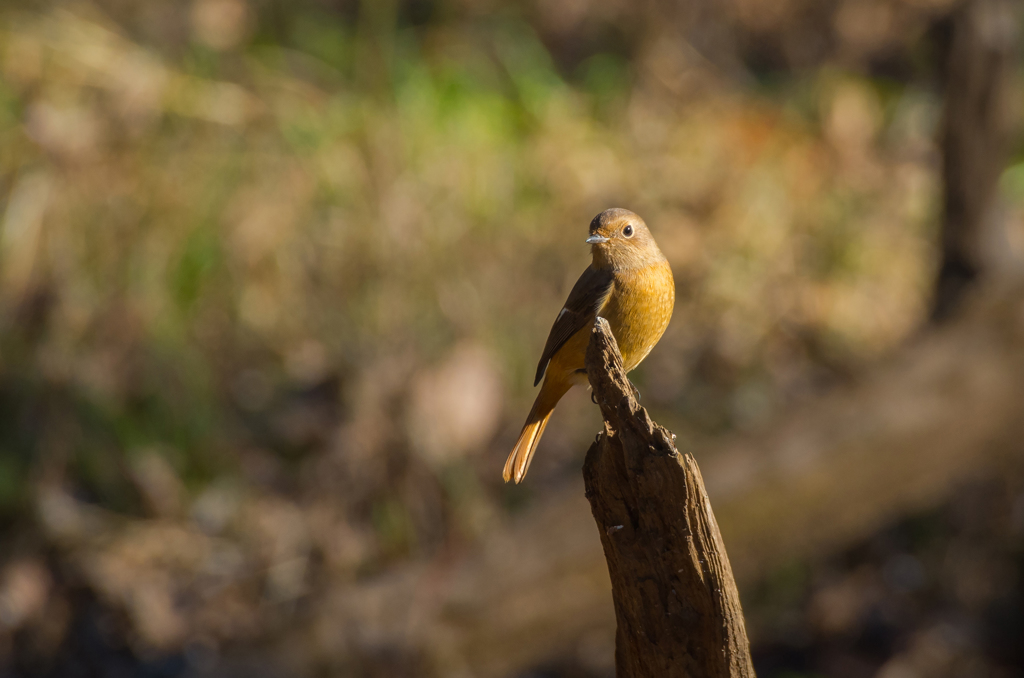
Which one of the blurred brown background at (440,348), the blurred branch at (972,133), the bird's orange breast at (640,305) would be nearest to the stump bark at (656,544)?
the bird's orange breast at (640,305)

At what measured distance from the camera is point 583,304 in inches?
86.9

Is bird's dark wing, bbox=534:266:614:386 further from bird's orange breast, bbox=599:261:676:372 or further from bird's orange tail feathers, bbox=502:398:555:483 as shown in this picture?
bird's orange tail feathers, bbox=502:398:555:483

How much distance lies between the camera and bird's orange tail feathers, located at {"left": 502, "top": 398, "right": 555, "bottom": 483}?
2.16 meters

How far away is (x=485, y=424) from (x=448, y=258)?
127 centimetres

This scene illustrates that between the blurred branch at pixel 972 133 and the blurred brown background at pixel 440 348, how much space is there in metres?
0.02

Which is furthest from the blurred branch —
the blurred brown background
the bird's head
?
the bird's head

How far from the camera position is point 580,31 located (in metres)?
9.35

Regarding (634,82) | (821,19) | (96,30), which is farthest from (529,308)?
(821,19)

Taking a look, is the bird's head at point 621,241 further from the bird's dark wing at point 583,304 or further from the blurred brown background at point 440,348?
the blurred brown background at point 440,348

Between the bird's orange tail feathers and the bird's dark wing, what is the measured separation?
17 centimetres

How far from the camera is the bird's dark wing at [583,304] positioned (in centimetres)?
218

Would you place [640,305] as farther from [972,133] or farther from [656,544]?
[972,133]

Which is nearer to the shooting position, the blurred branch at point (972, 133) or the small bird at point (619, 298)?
the small bird at point (619, 298)

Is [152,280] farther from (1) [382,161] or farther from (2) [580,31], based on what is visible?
(2) [580,31]
